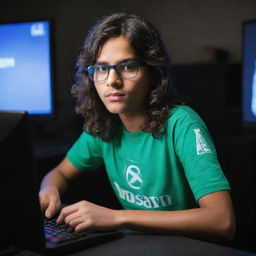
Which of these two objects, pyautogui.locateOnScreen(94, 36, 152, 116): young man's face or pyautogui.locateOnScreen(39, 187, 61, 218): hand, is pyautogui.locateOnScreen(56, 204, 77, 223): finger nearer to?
pyautogui.locateOnScreen(39, 187, 61, 218): hand

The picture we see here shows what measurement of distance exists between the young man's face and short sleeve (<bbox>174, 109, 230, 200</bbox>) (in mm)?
152

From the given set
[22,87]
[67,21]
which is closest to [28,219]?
[22,87]

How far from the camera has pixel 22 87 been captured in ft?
5.98

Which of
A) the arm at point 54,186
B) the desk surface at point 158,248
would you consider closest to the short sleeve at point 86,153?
the arm at point 54,186

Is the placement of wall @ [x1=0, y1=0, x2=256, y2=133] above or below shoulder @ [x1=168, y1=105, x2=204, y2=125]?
above

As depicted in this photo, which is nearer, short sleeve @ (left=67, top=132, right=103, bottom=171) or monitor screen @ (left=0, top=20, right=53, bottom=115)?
short sleeve @ (left=67, top=132, right=103, bottom=171)

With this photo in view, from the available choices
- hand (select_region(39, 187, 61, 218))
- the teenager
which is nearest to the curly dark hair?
the teenager

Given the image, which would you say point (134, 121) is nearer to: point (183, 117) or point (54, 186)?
point (183, 117)

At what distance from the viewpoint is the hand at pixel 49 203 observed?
1.05 meters

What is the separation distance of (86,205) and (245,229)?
1031 millimetres

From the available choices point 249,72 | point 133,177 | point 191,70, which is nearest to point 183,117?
point 133,177

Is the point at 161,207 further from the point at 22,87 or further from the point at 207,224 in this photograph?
the point at 22,87

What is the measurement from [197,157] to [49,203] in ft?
1.33

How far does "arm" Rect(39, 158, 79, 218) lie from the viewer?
1.08 m
